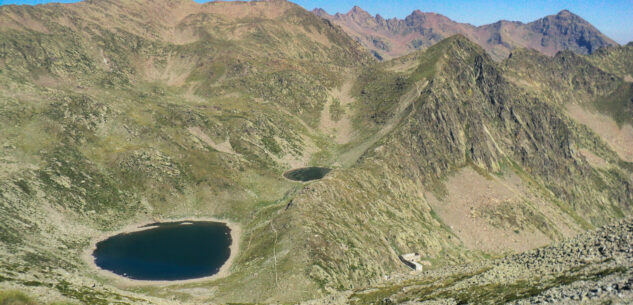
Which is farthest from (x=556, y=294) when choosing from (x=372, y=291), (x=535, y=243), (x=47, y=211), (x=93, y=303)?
(x=535, y=243)

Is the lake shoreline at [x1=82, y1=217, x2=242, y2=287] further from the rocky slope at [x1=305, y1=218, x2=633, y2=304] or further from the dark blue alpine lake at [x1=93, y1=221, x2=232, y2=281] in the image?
the rocky slope at [x1=305, y1=218, x2=633, y2=304]

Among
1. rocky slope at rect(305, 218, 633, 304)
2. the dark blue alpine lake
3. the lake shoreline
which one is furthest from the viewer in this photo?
the dark blue alpine lake

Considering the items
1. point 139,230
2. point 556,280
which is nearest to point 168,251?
point 139,230

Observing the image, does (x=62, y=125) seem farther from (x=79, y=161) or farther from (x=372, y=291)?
(x=372, y=291)

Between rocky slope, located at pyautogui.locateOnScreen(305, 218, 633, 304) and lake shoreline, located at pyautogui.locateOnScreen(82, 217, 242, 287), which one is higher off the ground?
lake shoreline, located at pyautogui.locateOnScreen(82, 217, 242, 287)

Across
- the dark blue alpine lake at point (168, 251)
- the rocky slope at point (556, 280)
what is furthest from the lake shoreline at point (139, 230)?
the rocky slope at point (556, 280)

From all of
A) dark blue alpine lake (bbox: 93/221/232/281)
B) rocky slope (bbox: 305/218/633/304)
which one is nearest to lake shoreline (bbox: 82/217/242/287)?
dark blue alpine lake (bbox: 93/221/232/281)

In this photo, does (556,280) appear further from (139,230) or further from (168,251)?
(139,230)

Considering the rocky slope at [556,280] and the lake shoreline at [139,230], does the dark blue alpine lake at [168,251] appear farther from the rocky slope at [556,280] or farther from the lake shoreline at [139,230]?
the rocky slope at [556,280]
